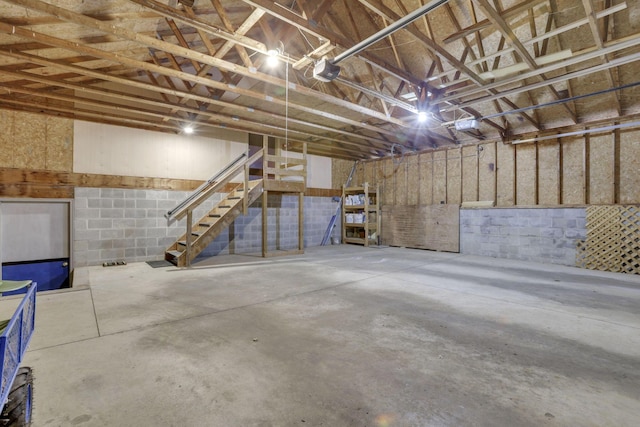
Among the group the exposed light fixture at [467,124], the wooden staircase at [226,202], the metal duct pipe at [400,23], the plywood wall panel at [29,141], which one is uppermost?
the metal duct pipe at [400,23]

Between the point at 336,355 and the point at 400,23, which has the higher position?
the point at 400,23

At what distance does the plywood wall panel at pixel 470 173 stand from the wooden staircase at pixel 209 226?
5718mm

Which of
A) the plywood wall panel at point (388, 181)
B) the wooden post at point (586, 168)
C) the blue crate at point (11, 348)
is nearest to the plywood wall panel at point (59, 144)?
the blue crate at point (11, 348)

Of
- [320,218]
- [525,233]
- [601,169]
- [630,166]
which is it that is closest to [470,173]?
[525,233]

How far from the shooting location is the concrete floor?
165 centimetres

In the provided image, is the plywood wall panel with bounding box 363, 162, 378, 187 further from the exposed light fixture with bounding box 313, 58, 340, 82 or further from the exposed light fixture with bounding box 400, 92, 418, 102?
the exposed light fixture with bounding box 313, 58, 340, 82

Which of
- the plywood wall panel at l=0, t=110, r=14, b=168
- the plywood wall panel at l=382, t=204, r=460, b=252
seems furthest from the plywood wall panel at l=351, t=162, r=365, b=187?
the plywood wall panel at l=0, t=110, r=14, b=168

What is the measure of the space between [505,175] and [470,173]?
0.88m

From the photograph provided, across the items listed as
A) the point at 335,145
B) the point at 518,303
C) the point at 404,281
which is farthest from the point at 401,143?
the point at 518,303

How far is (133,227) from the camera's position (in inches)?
247

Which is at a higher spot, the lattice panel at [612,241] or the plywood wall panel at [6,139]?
the plywood wall panel at [6,139]

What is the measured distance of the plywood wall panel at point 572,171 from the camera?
255 inches

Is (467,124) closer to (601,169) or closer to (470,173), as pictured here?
(470,173)

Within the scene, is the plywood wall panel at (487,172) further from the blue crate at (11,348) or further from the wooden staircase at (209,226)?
the blue crate at (11,348)
